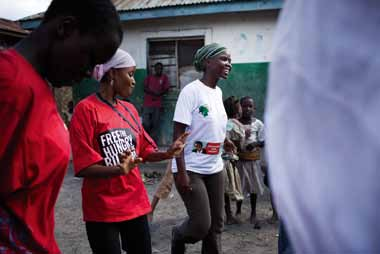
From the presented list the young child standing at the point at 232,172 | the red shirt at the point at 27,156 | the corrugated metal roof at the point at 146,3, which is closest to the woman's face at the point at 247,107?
the young child standing at the point at 232,172

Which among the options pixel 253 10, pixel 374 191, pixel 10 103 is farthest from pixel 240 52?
pixel 374 191

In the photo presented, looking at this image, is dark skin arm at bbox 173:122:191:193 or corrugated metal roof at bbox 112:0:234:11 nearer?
dark skin arm at bbox 173:122:191:193

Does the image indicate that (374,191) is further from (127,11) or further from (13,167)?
(127,11)

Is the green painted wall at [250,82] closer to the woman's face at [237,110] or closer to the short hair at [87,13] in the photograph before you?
the woman's face at [237,110]

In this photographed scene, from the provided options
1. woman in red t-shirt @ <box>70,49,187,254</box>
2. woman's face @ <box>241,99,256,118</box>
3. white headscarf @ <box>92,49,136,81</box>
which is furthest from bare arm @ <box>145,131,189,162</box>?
woman's face @ <box>241,99,256,118</box>

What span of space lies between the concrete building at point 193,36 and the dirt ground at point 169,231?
3661 millimetres

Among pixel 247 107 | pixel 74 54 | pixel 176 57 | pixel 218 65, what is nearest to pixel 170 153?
pixel 218 65

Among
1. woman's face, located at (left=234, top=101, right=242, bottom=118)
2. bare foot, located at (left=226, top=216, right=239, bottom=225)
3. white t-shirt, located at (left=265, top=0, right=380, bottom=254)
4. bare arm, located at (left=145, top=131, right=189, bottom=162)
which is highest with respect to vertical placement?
white t-shirt, located at (left=265, top=0, right=380, bottom=254)

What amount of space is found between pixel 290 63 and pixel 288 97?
7 centimetres

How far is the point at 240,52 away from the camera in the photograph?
9164mm

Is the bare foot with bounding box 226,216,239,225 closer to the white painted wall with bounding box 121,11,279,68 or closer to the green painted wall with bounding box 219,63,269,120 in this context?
the green painted wall with bounding box 219,63,269,120

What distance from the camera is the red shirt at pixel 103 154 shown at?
254cm

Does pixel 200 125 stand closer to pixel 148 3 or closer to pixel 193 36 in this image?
pixel 193 36

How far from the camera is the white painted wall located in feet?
29.3
